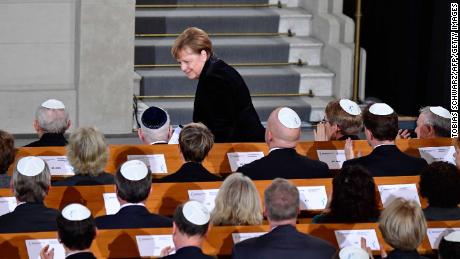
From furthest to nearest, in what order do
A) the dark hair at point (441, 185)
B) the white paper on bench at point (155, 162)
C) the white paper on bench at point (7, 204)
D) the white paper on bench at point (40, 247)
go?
1. the white paper on bench at point (155, 162)
2. the white paper on bench at point (7, 204)
3. the dark hair at point (441, 185)
4. the white paper on bench at point (40, 247)

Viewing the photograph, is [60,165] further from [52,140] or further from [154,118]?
[154,118]

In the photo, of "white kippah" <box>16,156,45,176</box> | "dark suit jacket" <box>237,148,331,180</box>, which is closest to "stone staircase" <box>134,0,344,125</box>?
"dark suit jacket" <box>237,148,331,180</box>

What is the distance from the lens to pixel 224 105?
9672 mm

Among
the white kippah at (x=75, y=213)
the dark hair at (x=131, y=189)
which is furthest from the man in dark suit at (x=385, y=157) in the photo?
the white kippah at (x=75, y=213)

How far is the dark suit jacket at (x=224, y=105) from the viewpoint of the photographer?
31.6ft

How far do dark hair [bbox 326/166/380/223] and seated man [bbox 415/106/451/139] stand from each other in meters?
2.28

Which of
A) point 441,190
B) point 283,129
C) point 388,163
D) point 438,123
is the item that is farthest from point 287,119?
point 438,123

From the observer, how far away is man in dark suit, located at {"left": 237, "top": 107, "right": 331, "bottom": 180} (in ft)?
27.9

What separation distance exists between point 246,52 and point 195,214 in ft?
25.7

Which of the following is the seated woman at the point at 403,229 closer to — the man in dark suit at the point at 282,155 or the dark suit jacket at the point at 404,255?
the dark suit jacket at the point at 404,255

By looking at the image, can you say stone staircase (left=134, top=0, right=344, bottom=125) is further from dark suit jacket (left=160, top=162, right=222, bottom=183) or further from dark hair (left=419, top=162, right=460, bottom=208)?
dark hair (left=419, top=162, right=460, bottom=208)

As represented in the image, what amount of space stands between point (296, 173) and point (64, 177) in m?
1.66

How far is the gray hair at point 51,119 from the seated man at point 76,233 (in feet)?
8.82

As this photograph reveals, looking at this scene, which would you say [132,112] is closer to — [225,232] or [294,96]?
[294,96]
